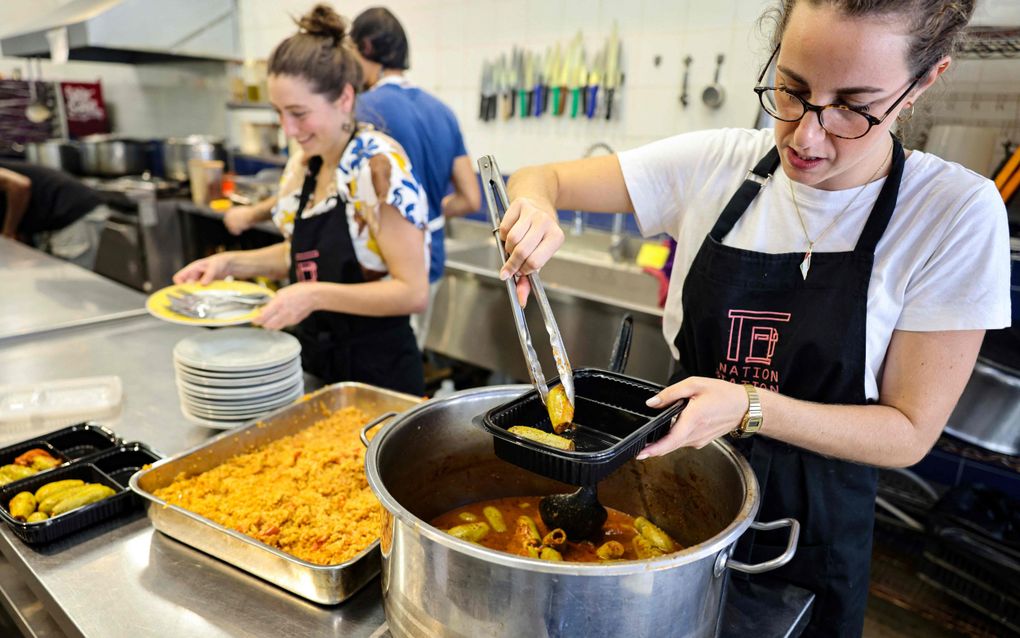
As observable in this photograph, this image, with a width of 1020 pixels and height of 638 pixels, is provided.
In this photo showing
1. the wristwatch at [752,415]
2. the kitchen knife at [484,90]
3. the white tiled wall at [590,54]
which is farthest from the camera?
the kitchen knife at [484,90]

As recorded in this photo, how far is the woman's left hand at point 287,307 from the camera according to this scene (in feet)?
5.62

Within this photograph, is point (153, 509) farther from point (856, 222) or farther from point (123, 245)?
point (123, 245)

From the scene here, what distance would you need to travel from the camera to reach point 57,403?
5.61 feet

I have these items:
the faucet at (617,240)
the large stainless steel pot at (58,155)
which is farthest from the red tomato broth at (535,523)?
the large stainless steel pot at (58,155)

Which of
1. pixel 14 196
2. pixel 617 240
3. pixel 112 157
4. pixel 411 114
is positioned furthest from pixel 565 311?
pixel 112 157

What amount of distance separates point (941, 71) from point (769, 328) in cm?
48

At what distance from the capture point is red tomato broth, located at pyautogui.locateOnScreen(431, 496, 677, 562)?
1.05 metres

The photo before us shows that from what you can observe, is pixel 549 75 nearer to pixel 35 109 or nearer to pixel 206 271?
pixel 206 271

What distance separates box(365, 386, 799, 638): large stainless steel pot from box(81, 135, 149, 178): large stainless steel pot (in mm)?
6207

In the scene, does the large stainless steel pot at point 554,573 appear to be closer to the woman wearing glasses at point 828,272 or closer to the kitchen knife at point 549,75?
the woman wearing glasses at point 828,272

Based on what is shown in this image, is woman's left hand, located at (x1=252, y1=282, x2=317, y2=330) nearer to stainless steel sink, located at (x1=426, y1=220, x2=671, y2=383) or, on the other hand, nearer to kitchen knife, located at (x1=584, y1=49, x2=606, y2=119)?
stainless steel sink, located at (x1=426, y1=220, x2=671, y2=383)

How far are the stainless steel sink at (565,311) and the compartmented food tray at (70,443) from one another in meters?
1.91

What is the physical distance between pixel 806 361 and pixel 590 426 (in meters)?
0.44

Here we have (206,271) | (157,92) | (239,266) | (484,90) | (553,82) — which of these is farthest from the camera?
(157,92)
